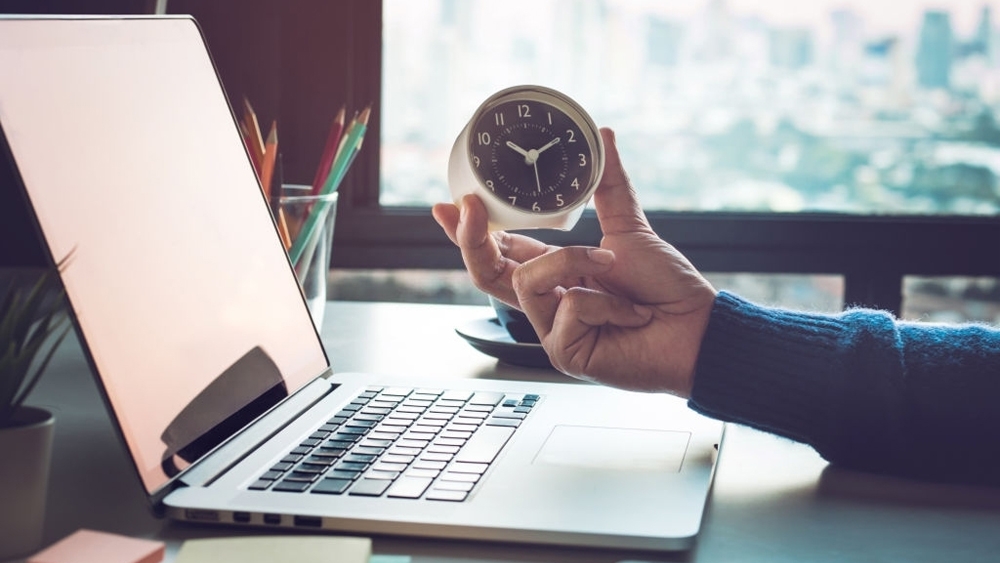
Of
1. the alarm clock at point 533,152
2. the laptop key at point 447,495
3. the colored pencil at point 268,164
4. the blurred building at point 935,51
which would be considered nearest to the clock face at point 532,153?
the alarm clock at point 533,152

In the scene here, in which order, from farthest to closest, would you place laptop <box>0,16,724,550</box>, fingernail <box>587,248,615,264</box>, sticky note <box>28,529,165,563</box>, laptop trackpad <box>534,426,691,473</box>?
fingernail <box>587,248,615,264</box>
laptop trackpad <box>534,426,691,473</box>
laptop <box>0,16,724,550</box>
sticky note <box>28,529,165,563</box>

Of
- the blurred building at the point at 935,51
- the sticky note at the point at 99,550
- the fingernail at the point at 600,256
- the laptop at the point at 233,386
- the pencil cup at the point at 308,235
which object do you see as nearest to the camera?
the sticky note at the point at 99,550

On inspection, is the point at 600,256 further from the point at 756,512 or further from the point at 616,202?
the point at 756,512

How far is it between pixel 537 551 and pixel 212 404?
0.27 m

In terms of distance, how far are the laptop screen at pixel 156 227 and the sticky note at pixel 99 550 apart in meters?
0.09

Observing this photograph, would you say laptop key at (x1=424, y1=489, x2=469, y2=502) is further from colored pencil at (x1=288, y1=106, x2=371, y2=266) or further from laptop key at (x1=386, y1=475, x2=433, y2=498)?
colored pencil at (x1=288, y1=106, x2=371, y2=266)

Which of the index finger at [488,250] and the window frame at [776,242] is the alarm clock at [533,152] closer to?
the index finger at [488,250]

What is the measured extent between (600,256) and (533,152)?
0.10 meters

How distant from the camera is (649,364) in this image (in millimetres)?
928

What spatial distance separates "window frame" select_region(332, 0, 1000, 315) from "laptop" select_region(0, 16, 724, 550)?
932 mm

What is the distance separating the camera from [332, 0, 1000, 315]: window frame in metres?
1.95

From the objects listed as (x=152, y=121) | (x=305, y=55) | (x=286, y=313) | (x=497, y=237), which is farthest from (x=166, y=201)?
(x=305, y=55)

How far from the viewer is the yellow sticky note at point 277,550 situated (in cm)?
59

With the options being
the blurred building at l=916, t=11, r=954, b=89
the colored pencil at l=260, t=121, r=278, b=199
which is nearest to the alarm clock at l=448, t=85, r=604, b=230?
the colored pencil at l=260, t=121, r=278, b=199
